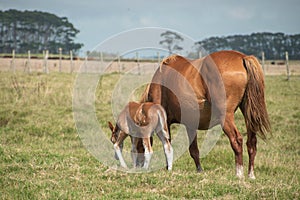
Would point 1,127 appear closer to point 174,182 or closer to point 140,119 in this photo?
point 140,119

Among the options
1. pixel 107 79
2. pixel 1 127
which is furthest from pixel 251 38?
pixel 1 127

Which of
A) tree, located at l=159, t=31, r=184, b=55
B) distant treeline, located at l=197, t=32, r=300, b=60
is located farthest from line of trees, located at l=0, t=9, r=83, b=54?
tree, located at l=159, t=31, r=184, b=55

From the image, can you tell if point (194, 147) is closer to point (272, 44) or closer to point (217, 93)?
point (217, 93)

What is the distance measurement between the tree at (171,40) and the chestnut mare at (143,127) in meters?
1.55

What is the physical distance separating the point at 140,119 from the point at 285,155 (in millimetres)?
4120

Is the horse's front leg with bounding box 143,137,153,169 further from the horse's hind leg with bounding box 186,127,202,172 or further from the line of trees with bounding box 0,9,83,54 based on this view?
the line of trees with bounding box 0,9,83,54

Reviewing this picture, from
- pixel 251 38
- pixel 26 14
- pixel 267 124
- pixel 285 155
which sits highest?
pixel 26 14

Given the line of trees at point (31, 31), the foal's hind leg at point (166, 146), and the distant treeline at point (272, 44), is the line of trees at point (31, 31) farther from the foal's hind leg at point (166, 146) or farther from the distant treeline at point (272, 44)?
the foal's hind leg at point (166, 146)

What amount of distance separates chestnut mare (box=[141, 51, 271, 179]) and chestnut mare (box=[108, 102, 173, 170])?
18.1 inches

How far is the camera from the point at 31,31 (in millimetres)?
73375

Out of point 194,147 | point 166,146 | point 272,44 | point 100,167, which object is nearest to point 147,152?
point 166,146

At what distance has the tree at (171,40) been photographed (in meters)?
7.60

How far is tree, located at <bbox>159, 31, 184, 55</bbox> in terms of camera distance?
7598mm

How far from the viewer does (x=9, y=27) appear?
74750mm
